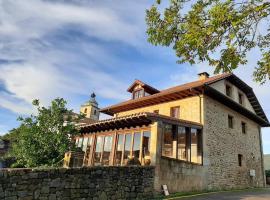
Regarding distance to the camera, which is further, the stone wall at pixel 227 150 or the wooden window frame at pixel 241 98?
the wooden window frame at pixel 241 98

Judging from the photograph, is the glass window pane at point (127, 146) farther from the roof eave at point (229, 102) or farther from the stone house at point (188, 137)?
the roof eave at point (229, 102)

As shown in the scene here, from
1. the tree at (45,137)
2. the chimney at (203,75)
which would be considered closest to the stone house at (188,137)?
the chimney at (203,75)

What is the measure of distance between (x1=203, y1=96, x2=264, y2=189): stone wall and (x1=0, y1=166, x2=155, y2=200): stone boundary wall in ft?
17.9

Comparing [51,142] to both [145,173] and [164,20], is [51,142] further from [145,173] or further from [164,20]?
[164,20]

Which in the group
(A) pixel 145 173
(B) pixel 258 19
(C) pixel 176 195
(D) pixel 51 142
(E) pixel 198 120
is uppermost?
(B) pixel 258 19

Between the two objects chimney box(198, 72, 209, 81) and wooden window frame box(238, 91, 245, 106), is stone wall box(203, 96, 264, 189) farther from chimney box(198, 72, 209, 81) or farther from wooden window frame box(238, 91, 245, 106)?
chimney box(198, 72, 209, 81)

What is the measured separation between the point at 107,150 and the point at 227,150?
776 centimetres

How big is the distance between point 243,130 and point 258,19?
14.4 m

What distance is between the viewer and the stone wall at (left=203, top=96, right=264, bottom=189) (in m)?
14.6

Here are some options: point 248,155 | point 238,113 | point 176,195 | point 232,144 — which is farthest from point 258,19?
point 248,155

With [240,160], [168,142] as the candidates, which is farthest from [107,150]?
[240,160]

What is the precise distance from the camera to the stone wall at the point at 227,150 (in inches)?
576

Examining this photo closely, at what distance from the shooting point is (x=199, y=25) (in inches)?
283

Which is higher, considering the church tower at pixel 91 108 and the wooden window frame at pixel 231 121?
the church tower at pixel 91 108
